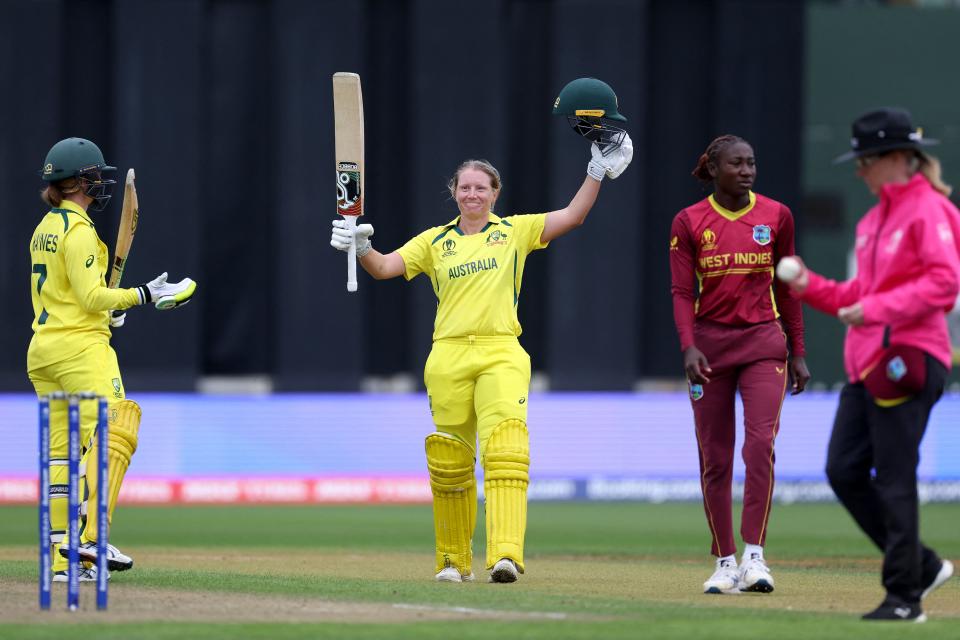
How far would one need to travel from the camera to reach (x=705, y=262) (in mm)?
7145

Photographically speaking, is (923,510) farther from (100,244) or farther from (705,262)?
(100,244)

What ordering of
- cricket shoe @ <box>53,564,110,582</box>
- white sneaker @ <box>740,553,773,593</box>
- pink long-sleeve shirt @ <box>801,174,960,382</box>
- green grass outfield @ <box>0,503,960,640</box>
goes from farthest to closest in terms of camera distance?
cricket shoe @ <box>53,564,110,582</box>
white sneaker @ <box>740,553,773,593</box>
pink long-sleeve shirt @ <box>801,174,960,382</box>
green grass outfield @ <box>0,503,960,640</box>

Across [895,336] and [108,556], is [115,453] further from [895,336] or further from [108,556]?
[895,336]

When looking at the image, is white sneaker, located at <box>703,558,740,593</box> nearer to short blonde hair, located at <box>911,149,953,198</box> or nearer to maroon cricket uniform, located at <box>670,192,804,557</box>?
maroon cricket uniform, located at <box>670,192,804,557</box>

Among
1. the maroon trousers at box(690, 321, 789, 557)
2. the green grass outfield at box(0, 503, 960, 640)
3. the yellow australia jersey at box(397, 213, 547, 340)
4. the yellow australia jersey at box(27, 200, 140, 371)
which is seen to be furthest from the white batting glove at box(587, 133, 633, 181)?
the yellow australia jersey at box(27, 200, 140, 371)

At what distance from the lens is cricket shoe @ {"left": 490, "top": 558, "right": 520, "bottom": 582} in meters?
7.00

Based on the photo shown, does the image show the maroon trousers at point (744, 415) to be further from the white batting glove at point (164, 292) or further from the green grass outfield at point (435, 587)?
the white batting glove at point (164, 292)

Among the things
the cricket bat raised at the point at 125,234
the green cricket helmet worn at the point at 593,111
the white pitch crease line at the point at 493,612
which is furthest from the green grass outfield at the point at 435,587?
the green cricket helmet worn at the point at 593,111

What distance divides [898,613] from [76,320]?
12.1 feet

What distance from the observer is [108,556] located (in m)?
7.44

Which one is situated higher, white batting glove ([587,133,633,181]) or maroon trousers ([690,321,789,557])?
white batting glove ([587,133,633,181])

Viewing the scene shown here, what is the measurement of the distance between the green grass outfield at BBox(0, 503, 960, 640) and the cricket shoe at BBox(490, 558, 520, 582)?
2.8 inches

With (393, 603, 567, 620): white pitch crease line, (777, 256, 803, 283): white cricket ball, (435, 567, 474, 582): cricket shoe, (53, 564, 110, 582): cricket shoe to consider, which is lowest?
(435, 567, 474, 582): cricket shoe

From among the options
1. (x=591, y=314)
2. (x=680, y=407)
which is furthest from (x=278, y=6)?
(x=680, y=407)
